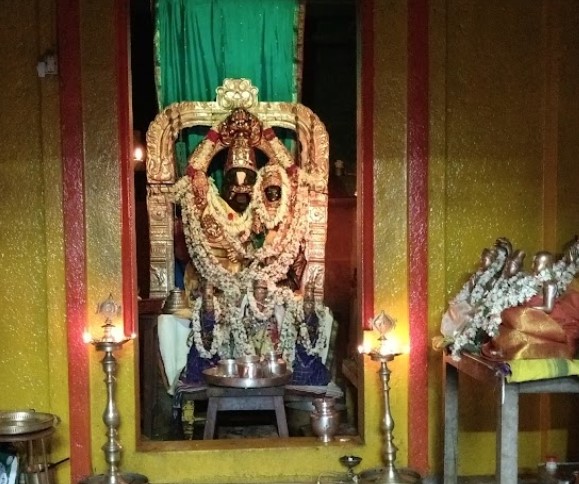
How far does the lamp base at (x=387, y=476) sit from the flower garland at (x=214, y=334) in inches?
66.2

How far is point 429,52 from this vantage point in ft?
17.6

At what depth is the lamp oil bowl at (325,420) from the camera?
219 inches

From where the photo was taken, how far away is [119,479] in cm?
494

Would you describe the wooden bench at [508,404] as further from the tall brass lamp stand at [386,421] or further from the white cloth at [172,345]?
the white cloth at [172,345]

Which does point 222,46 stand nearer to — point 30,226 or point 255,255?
point 255,255

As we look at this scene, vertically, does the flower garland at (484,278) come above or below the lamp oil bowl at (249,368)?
above

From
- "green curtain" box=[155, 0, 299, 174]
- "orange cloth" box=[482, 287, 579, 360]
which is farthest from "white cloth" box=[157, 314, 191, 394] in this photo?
"orange cloth" box=[482, 287, 579, 360]

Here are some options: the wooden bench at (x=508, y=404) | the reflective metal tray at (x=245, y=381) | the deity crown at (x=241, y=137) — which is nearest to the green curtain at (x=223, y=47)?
the deity crown at (x=241, y=137)

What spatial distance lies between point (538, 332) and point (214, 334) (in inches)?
115

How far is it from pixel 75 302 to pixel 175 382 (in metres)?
1.38

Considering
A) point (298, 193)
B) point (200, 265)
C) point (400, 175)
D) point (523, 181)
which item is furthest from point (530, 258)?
→ point (200, 265)

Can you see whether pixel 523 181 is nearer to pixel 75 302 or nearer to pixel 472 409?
pixel 472 409

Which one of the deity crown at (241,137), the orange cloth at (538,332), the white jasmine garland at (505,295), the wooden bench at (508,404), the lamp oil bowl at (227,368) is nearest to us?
the wooden bench at (508,404)

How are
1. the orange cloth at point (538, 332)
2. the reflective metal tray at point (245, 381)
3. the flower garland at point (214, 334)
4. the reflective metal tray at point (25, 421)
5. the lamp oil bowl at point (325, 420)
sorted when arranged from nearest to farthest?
the orange cloth at point (538, 332), the reflective metal tray at point (25, 421), the lamp oil bowl at point (325, 420), the reflective metal tray at point (245, 381), the flower garland at point (214, 334)
